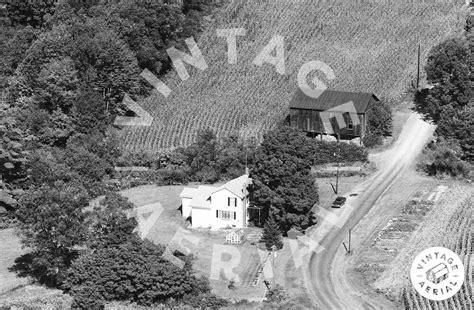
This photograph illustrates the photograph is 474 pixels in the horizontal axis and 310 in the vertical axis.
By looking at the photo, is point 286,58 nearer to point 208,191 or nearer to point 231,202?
point 208,191

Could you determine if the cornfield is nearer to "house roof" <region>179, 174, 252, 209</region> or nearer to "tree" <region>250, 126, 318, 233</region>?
"tree" <region>250, 126, 318, 233</region>

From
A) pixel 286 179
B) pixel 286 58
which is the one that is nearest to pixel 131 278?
pixel 286 179

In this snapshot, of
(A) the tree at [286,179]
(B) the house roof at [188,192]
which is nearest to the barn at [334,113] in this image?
(A) the tree at [286,179]

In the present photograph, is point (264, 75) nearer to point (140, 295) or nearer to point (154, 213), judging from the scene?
point (154, 213)

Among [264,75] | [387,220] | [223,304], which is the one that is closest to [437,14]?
[264,75]

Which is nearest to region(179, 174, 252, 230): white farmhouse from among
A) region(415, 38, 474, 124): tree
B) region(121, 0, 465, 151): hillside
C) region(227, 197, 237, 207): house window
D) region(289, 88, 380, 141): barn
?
region(227, 197, 237, 207): house window

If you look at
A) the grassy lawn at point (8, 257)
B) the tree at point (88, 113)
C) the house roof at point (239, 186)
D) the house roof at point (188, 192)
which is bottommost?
the grassy lawn at point (8, 257)

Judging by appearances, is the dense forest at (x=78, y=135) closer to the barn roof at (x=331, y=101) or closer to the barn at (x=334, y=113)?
the barn at (x=334, y=113)
